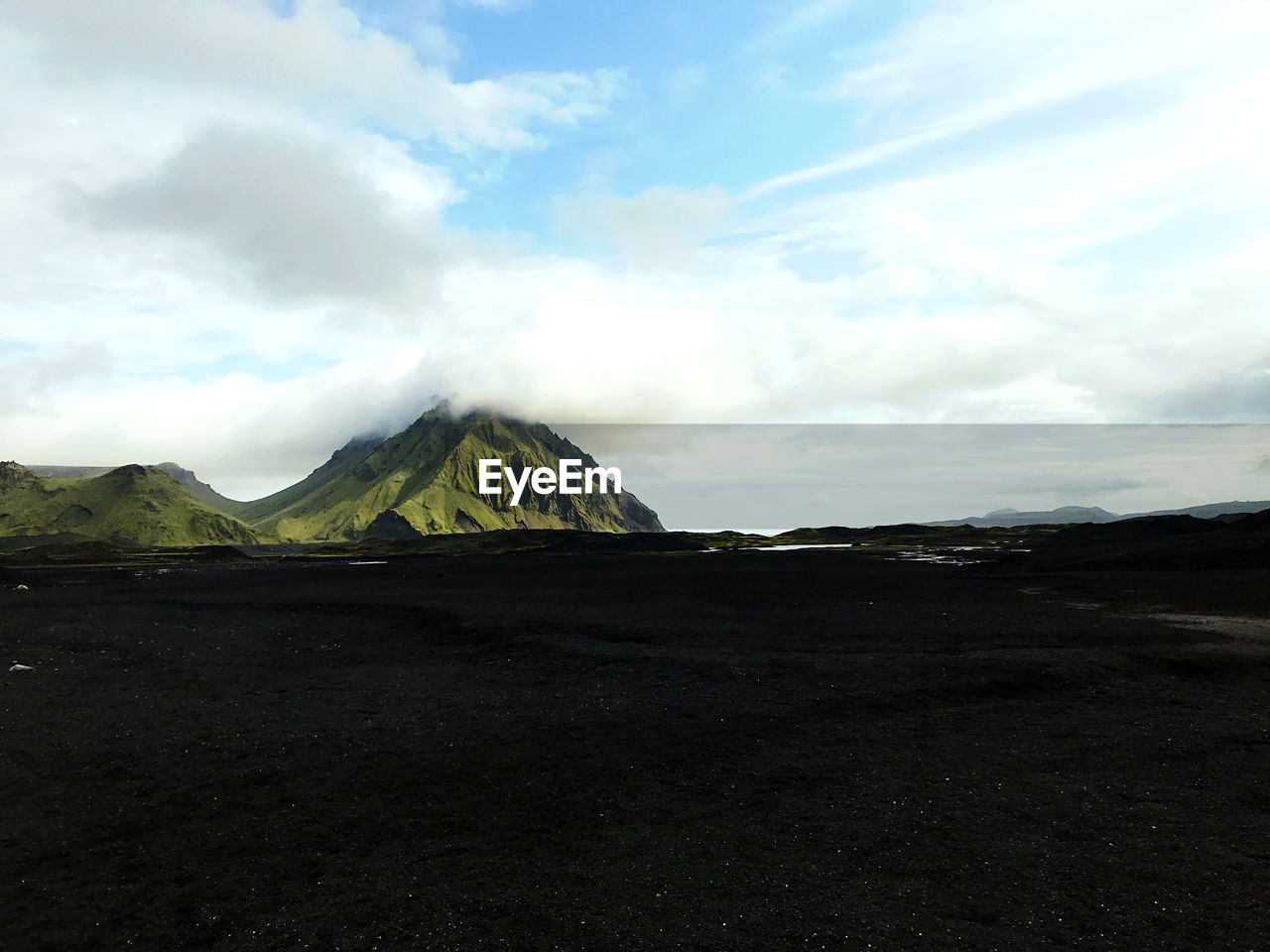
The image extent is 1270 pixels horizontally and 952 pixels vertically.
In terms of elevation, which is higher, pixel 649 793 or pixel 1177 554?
pixel 1177 554

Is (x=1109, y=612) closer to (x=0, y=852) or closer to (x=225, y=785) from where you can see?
(x=225, y=785)

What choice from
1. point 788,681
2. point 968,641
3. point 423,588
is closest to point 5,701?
point 788,681

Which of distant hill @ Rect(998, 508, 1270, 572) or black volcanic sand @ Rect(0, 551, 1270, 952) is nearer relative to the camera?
black volcanic sand @ Rect(0, 551, 1270, 952)

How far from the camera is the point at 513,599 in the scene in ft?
165

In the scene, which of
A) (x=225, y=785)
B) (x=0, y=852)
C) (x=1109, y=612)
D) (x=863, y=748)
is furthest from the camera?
(x=1109, y=612)

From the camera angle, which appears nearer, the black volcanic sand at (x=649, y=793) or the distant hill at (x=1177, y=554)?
the black volcanic sand at (x=649, y=793)

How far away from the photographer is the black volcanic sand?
9273mm

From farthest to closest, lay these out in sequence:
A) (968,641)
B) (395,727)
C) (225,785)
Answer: (968,641)
(395,727)
(225,785)

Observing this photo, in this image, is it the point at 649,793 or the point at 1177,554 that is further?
the point at 1177,554

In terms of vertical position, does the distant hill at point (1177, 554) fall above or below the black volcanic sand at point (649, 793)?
above

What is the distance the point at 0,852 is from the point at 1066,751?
66.7ft

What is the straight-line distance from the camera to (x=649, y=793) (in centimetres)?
1374

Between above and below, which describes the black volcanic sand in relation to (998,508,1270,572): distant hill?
below

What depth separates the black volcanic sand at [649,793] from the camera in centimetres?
927
